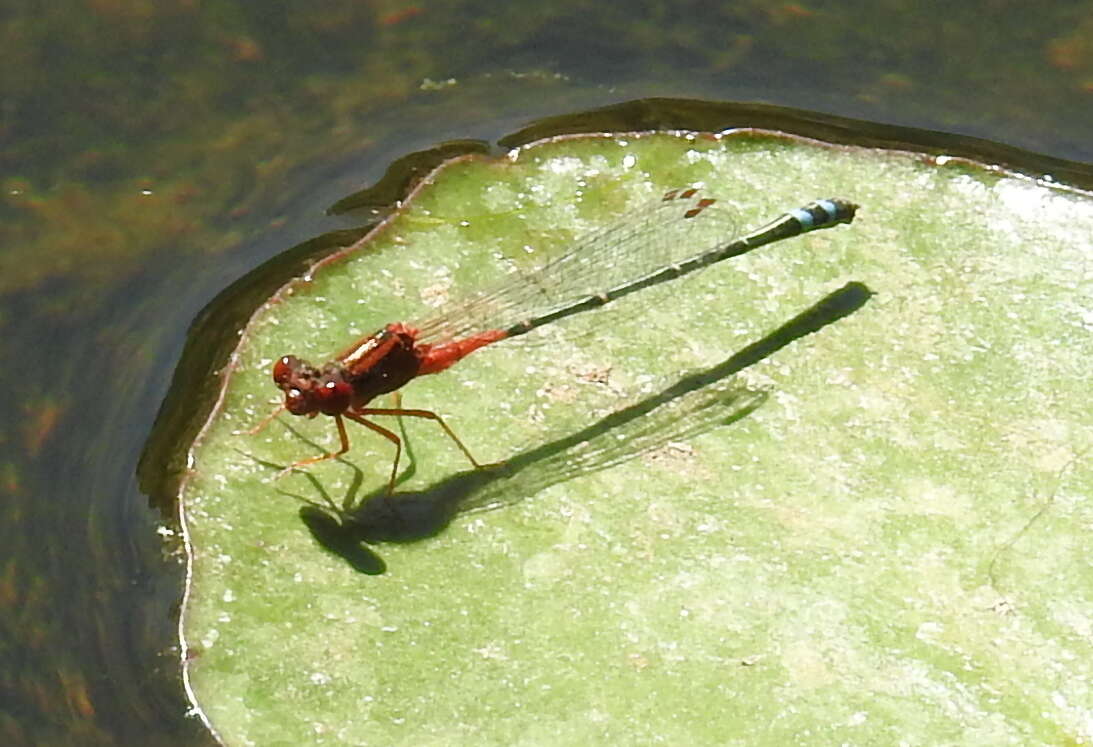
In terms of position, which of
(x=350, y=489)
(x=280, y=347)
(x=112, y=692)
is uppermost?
(x=280, y=347)

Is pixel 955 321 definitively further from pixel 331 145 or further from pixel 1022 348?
pixel 331 145

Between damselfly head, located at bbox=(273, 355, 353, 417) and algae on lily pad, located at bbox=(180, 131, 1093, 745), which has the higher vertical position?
damselfly head, located at bbox=(273, 355, 353, 417)

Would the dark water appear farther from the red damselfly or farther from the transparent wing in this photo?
the transparent wing

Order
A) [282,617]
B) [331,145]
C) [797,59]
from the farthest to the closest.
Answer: [797,59], [331,145], [282,617]

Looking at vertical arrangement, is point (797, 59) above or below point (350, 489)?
above

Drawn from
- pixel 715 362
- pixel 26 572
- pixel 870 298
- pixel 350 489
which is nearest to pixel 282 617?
pixel 350 489

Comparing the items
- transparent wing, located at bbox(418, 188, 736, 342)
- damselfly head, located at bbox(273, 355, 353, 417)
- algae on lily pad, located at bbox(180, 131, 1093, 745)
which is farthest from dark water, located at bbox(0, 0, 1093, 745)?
transparent wing, located at bbox(418, 188, 736, 342)

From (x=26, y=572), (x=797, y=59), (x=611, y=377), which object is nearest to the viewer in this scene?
(x=26, y=572)
